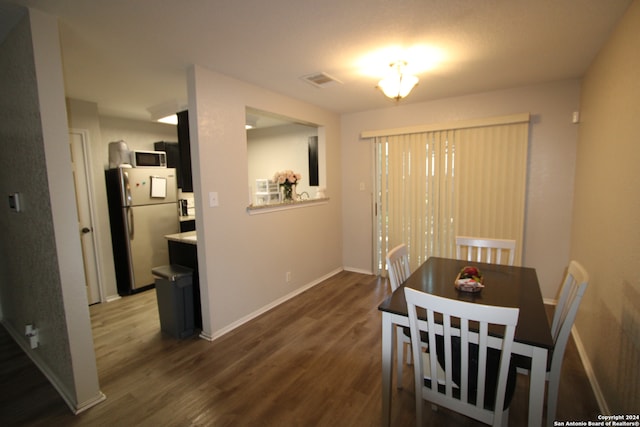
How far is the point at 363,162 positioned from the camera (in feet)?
14.0

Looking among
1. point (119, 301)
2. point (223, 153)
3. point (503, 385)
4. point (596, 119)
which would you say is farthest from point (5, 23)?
point (596, 119)

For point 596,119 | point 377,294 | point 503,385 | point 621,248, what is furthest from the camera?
point 377,294

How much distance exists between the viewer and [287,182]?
11.7 feet

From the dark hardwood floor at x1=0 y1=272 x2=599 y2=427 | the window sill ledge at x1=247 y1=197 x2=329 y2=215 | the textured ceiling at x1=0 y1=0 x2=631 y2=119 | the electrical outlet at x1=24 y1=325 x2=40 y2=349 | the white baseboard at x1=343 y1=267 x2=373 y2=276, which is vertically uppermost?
the textured ceiling at x1=0 y1=0 x2=631 y2=119

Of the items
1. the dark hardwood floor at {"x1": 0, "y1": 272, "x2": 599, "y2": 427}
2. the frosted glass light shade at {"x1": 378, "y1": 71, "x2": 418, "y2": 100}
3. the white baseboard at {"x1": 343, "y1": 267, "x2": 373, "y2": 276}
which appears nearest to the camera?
the dark hardwood floor at {"x1": 0, "y1": 272, "x2": 599, "y2": 427}

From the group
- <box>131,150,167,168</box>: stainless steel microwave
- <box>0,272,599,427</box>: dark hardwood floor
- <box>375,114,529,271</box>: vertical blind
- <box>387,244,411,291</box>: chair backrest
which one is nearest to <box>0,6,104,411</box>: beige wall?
<box>0,272,599,427</box>: dark hardwood floor

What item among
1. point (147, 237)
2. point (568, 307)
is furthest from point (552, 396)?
point (147, 237)

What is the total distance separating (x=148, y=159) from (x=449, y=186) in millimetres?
4047

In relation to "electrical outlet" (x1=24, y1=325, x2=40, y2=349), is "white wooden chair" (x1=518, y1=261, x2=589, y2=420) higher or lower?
higher

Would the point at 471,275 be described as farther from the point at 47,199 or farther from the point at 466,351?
the point at 47,199

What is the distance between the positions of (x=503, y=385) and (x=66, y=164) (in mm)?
2538

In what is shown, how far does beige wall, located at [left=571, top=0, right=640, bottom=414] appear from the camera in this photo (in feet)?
5.05

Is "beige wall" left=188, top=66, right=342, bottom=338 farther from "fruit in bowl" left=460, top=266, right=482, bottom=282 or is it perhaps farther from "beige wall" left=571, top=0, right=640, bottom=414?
"beige wall" left=571, top=0, right=640, bottom=414

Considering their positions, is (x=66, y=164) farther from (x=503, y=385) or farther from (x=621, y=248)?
(x=621, y=248)
